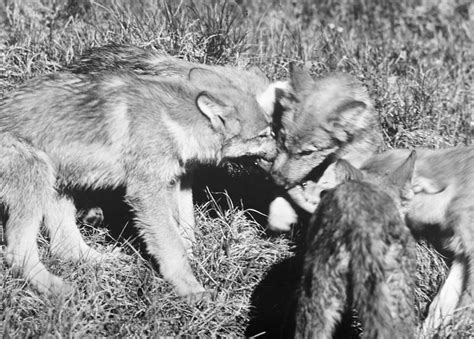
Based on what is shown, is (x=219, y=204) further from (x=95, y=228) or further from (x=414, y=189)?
(x=414, y=189)

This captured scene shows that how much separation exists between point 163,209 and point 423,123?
2.89 metres

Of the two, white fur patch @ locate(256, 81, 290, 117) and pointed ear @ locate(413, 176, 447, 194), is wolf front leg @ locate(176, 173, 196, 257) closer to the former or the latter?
white fur patch @ locate(256, 81, 290, 117)

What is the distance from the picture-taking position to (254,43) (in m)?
8.28

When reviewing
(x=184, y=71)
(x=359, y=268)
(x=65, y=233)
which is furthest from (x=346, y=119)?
(x=65, y=233)

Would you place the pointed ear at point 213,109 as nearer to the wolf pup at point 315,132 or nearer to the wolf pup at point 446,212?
the wolf pup at point 315,132

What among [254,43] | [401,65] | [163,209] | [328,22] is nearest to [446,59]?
[401,65]

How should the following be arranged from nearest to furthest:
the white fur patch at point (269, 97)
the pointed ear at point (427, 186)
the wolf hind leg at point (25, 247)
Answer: the wolf hind leg at point (25, 247), the pointed ear at point (427, 186), the white fur patch at point (269, 97)

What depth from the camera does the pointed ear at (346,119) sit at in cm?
623

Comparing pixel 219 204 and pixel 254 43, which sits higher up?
pixel 254 43

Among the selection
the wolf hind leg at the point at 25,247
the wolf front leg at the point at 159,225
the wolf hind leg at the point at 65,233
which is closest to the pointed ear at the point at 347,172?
the wolf front leg at the point at 159,225

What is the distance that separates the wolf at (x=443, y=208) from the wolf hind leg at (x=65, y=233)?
1686 mm

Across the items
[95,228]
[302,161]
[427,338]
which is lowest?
[95,228]

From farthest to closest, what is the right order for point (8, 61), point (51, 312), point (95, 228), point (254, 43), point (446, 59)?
point (446, 59)
point (254, 43)
point (8, 61)
point (95, 228)
point (51, 312)

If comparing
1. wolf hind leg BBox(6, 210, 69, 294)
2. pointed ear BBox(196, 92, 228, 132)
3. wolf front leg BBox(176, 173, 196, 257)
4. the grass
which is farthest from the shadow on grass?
wolf hind leg BBox(6, 210, 69, 294)
